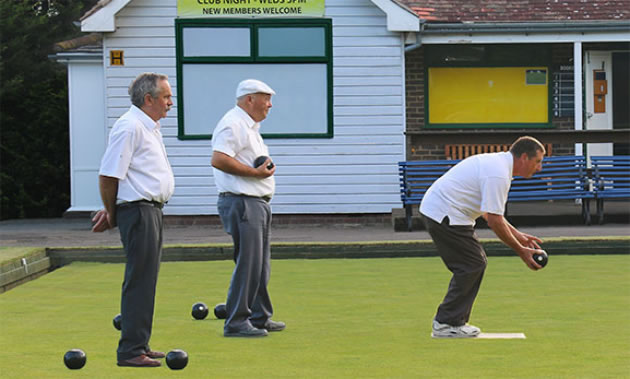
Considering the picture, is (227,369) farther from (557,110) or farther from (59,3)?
(59,3)

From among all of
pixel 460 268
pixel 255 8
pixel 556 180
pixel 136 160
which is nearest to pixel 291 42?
pixel 255 8

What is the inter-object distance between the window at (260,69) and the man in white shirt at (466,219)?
8.69 metres

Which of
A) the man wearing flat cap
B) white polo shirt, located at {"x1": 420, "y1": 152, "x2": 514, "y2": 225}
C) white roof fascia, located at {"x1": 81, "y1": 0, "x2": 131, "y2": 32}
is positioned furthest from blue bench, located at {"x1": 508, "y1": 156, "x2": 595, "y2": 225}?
the man wearing flat cap

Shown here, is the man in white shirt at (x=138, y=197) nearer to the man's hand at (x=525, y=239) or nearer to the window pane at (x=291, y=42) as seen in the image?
the man's hand at (x=525, y=239)

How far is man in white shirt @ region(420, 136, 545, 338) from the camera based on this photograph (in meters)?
6.42

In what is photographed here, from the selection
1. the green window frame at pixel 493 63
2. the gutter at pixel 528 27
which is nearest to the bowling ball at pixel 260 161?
the gutter at pixel 528 27

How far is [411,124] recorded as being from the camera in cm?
1712

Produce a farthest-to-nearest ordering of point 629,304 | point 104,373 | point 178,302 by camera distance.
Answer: point 178,302 < point 629,304 < point 104,373

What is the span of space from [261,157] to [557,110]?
1160 cm

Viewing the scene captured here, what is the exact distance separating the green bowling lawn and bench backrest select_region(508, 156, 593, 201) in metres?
2.72

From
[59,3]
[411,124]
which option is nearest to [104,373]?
[411,124]

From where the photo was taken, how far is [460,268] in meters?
6.60

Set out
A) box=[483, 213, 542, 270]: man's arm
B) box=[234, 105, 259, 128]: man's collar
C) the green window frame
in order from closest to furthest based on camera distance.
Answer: box=[483, 213, 542, 270]: man's arm, box=[234, 105, 259, 128]: man's collar, the green window frame

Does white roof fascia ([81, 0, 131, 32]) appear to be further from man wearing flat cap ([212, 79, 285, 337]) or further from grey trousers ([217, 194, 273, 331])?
grey trousers ([217, 194, 273, 331])
